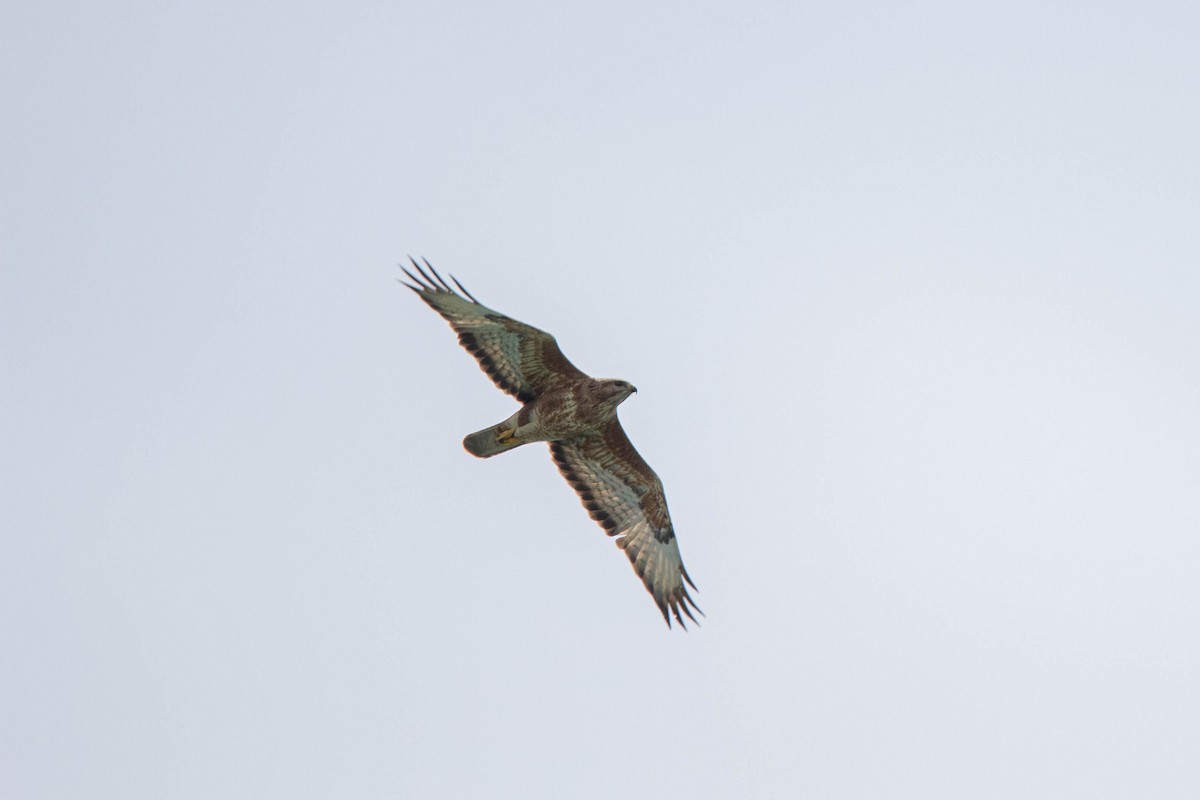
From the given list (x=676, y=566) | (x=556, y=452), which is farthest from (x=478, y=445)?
(x=676, y=566)

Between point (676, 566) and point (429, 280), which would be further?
point (676, 566)

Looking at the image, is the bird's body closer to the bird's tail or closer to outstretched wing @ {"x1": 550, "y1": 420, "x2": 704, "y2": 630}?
the bird's tail

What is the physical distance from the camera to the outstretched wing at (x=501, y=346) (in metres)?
15.2

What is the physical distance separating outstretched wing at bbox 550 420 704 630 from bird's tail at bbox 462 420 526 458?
678mm

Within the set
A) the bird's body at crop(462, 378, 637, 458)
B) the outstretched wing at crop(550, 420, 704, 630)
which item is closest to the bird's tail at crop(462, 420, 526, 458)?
the bird's body at crop(462, 378, 637, 458)

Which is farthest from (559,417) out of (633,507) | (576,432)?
(633,507)

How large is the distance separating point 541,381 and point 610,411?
2.68 ft

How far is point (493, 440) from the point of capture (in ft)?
51.0

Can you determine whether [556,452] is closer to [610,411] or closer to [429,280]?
[610,411]

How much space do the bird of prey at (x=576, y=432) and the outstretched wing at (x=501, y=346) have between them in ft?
0.04

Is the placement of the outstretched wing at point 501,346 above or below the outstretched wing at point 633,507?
above

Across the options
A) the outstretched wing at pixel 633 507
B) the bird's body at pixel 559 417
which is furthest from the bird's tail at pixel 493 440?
the outstretched wing at pixel 633 507

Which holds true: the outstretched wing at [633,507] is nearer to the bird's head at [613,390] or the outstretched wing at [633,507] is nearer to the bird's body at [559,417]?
the bird's body at [559,417]

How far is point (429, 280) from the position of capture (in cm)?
1547
